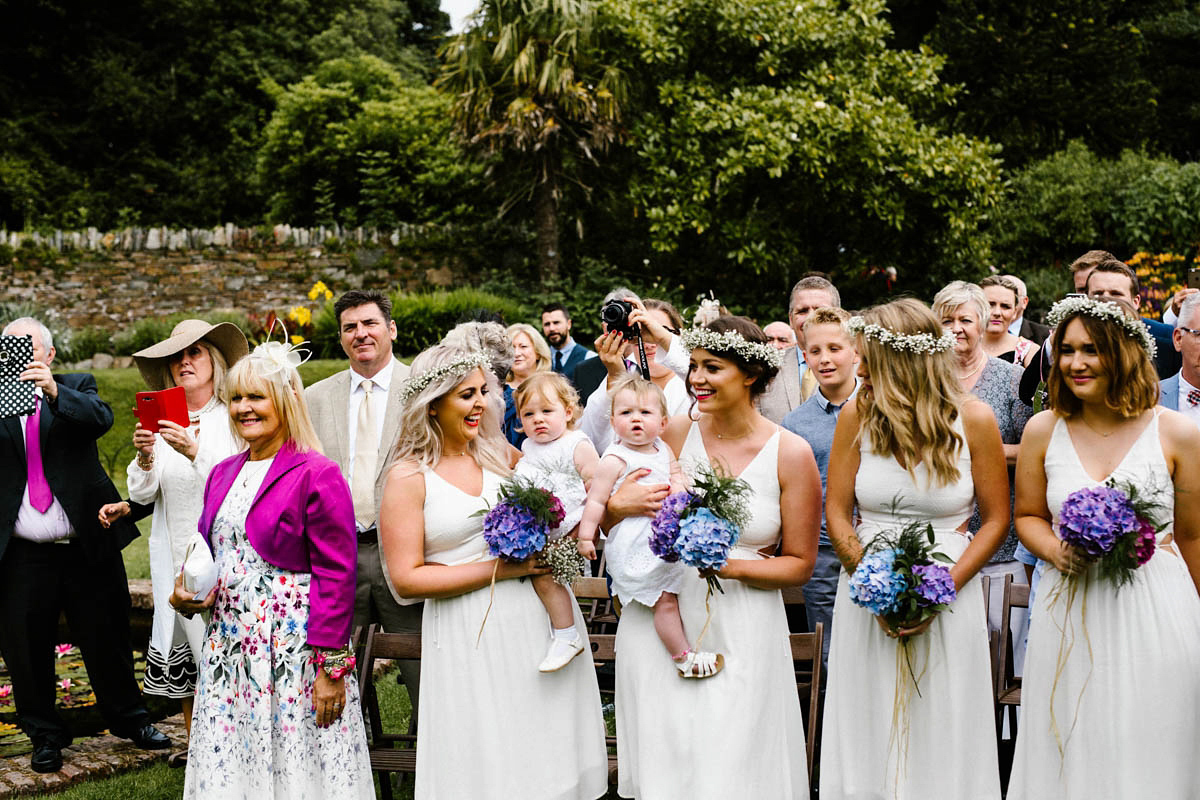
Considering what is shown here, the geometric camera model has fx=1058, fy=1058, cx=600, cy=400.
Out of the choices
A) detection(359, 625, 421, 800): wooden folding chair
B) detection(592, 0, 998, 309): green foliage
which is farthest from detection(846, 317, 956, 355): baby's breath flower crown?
detection(592, 0, 998, 309): green foliage

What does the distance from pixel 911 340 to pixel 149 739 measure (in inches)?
184

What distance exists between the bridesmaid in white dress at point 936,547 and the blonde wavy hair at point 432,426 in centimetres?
133

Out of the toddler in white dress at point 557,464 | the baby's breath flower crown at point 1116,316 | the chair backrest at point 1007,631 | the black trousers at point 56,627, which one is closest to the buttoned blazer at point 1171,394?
the chair backrest at point 1007,631

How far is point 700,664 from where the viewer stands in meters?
3.74

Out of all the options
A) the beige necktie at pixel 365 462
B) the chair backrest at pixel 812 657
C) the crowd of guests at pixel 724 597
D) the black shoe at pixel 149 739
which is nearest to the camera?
the crowd of guests at pixel 724 597

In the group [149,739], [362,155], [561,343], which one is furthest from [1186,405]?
[362,155]

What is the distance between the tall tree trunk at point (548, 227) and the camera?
15195 mm

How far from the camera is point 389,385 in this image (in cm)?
560

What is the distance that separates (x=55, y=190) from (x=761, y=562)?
23.4m

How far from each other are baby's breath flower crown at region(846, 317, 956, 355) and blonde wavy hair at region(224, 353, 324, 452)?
7.04 ft

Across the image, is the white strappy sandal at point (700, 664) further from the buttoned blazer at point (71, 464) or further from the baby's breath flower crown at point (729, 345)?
the buttoned blazer at point (71, 464)

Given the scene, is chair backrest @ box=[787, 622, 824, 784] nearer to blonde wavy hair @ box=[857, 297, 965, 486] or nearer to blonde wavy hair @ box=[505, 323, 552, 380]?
blonde wavy hair @ box=[857, 297, 965, 486]

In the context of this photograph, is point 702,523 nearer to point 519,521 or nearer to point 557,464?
point 519,521

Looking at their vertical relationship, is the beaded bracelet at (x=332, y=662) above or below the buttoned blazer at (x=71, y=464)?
below
